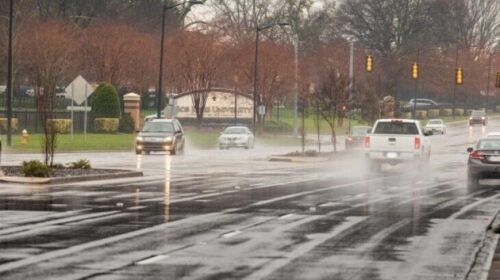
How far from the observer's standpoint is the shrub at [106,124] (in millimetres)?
72750

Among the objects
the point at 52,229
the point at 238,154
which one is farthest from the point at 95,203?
the point at 238,154

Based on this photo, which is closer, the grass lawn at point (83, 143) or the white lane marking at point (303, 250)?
the white lane marking at point (303, 250)

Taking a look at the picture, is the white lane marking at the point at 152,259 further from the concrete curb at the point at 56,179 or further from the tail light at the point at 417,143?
the tail light at the point at 417,143

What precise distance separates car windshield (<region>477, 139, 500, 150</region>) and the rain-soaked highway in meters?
1.30

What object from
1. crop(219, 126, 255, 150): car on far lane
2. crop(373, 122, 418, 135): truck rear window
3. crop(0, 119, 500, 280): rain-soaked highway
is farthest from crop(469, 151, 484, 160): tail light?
crop(219, 126, 255, 150): car on far lane

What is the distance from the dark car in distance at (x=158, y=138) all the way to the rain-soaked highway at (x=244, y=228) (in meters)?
15.7

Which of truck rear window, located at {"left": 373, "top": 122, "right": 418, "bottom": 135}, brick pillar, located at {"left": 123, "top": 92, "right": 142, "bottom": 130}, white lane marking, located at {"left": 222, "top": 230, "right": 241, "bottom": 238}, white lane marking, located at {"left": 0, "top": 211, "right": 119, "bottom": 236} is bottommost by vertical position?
white lane marking, located at {"left": 0, "top": 211, "right": 119, "bottom": 236}

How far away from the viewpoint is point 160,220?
798 inches

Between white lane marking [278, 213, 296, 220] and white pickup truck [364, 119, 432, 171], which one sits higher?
white pickup truck [364, 119, 432, 171]

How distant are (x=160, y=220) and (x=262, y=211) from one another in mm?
3012

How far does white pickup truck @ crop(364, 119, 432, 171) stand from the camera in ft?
137

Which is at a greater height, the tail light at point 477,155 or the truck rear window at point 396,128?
the truck rear window at point 396,128

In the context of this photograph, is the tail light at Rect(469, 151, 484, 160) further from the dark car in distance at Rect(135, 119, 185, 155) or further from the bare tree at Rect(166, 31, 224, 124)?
the bare tree at Rect(166, 31, 224, 124)

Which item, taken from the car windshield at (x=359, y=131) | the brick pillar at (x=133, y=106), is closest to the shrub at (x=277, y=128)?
the brick pillar at (x=133, y=106)
